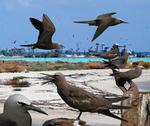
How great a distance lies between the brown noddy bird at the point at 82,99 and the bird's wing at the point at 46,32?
47 centimetres

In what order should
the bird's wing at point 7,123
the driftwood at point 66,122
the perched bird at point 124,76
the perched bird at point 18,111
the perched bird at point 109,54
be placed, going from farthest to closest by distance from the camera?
the perched bird at point 124,76 → the perched bird at point 109,54 → the driftwood at point 66,122 → the bird's wing at point 7,123 → the perched bird at point 18,111

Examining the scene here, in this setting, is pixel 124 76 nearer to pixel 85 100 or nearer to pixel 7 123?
pixel 85 100

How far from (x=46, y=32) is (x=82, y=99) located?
3.22 ft

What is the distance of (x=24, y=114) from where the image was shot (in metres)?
4.77

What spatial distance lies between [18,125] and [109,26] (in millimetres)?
1264

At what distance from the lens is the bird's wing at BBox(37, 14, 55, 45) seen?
16.1 ft

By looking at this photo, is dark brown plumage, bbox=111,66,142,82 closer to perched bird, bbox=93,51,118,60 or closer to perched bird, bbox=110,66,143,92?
perched bird, bbox=110,66,143,92

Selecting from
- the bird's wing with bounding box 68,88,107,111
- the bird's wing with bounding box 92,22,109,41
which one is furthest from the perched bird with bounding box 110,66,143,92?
the bird's wing with bounding box 92,22,109,41

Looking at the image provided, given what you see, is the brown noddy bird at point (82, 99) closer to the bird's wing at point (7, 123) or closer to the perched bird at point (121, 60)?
the bird's wing at point (7, 123)

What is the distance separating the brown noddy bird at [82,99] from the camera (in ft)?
17.7

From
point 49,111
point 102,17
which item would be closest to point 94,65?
point 49,111

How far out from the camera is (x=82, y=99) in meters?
5.55

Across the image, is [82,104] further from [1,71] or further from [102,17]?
[1,71]

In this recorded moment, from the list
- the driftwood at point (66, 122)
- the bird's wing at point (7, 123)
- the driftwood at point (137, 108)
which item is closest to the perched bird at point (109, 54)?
the driftwood at point (137, 108)
